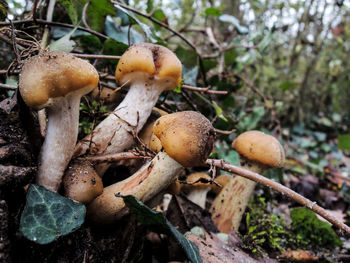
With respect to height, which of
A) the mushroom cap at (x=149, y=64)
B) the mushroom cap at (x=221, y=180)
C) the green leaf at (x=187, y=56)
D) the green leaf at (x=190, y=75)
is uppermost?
the mushroom cap at (x=149, y=64)

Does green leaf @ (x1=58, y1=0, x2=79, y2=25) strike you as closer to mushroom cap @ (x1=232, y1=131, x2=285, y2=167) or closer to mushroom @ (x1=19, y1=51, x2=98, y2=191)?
mushroom @ (x1=19, y1=51, x2=98, y2=191)

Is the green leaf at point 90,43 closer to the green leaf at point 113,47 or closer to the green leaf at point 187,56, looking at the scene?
the green leaf at point 113,47

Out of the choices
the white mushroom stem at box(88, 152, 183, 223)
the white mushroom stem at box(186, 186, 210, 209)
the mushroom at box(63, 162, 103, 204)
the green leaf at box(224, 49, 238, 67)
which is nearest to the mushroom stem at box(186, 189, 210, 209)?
the white mushroom stem at box(186, 186, 210, 209)

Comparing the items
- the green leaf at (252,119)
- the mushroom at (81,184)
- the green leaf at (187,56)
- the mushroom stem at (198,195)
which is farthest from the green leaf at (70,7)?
the green leaf at (252,119)

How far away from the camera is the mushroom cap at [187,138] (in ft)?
3.55

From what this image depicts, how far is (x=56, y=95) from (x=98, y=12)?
117 cm

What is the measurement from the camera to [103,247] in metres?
1.24

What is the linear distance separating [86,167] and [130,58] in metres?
0.62

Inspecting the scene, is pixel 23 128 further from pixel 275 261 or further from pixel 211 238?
pixel 275 261

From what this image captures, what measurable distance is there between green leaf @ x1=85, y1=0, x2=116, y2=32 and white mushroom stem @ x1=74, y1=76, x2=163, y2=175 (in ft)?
2.39

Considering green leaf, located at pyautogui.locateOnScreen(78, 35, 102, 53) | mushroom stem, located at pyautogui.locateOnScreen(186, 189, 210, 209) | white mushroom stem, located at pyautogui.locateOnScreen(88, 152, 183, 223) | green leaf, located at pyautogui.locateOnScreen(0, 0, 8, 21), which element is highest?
green leaf, located at pyautogui.locateOnScreen(0, 0, 8, 21)

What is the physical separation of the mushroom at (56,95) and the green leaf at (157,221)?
1.27ft

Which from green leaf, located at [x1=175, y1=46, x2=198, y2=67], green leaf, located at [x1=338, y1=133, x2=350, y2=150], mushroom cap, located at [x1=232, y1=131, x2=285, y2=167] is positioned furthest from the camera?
green leaf, located at [x1=338, y1=133, x2=350, y2=150]

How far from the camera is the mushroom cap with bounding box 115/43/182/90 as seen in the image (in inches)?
53.5
